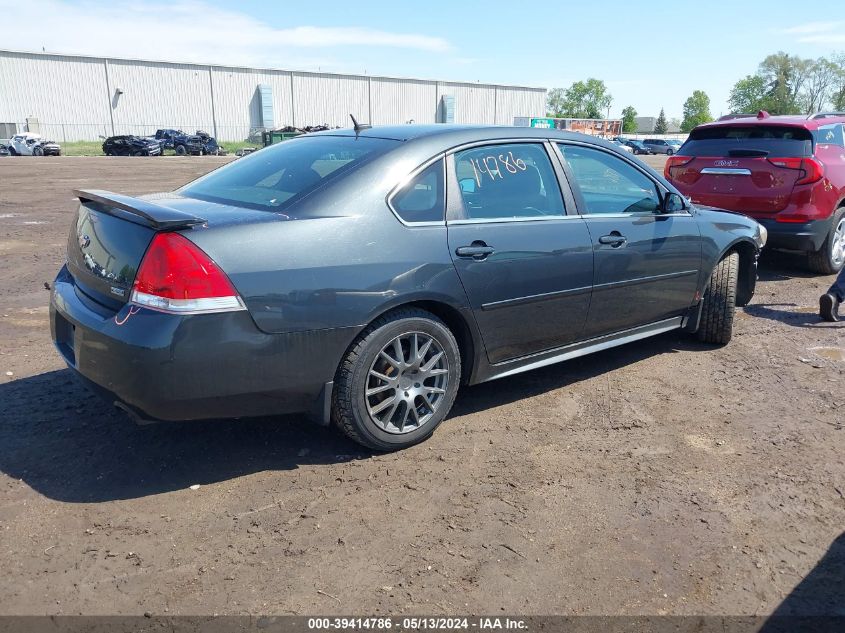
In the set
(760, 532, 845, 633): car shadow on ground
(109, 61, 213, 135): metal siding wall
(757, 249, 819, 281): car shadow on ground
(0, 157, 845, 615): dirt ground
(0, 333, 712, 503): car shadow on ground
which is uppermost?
(109, 61, 213, 135): metal siding wall

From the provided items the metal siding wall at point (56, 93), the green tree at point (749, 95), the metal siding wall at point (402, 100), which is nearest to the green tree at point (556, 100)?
the green tree at point (749, 95)

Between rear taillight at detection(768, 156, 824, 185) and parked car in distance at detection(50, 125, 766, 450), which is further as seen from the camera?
rear taillight at detection(768, 156, 824, 185)

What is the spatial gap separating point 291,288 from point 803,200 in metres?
6.38

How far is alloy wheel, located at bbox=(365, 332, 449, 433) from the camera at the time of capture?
3484 mm

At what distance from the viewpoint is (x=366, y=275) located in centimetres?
328

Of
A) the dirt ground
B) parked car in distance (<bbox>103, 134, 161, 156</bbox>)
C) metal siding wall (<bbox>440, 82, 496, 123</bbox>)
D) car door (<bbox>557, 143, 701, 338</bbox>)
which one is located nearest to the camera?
the dirt ground

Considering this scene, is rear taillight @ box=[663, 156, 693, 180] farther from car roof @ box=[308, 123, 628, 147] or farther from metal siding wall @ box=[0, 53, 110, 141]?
metal siding wall @ box=[0, 53, 110, 141]

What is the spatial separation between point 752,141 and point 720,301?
10.9ft

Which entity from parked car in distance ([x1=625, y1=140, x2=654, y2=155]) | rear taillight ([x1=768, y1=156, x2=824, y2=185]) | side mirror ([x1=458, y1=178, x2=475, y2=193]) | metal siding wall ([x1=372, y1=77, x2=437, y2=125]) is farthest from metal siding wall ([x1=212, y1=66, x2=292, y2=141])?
side mirror ([x1=458, y1=178, x2=475, y2=193])

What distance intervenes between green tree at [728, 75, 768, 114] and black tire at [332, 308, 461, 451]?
361ft

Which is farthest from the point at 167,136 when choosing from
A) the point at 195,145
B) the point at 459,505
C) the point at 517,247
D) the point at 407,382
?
the point at 459,505

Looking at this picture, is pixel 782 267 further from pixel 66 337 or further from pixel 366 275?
pixel 66 337

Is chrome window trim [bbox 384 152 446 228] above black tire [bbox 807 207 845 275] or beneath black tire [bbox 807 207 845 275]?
above

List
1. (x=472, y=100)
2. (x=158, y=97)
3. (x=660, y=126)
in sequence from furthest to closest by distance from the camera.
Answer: (x=660, y=126)
(x=472, y=100)
(x=158, y=97)
